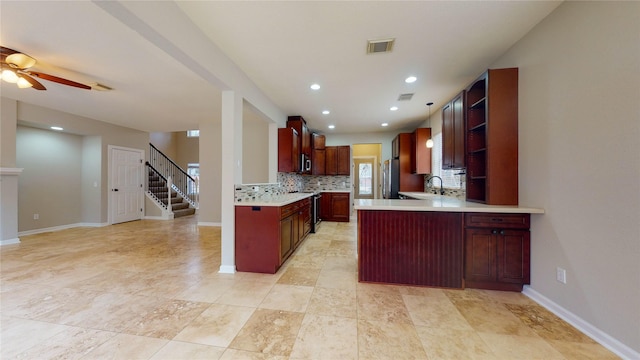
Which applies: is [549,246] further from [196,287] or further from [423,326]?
[196,287]

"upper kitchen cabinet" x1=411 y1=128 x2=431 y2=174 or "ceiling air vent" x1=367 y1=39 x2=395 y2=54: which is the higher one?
"ceiling air vent" x1=367 y1=39 x2=395 y2=54

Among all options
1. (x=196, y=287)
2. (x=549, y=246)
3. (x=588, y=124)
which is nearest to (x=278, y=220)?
(x=196, y=287)

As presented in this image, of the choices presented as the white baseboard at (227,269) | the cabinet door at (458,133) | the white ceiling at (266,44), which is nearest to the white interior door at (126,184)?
the white ceiling at (266,44)

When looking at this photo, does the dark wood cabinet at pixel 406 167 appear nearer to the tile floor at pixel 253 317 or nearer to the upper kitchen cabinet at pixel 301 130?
the upper kitchen cabinet at pixel 301 130

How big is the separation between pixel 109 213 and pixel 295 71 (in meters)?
6.62

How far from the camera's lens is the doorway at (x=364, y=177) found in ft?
33.1

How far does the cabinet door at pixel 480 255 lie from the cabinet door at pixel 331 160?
4399 millimetres

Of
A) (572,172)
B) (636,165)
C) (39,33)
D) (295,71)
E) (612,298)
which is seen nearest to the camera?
(636,165)

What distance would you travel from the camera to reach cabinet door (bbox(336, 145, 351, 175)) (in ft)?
21.6

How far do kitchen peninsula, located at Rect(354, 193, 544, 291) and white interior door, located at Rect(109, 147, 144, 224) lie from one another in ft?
23.4

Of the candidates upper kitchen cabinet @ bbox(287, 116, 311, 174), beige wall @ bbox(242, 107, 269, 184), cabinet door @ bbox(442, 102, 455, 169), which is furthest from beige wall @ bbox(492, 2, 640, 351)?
beige wall @ bbox(242, 107, 269, 184)

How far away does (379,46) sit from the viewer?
8.37ft

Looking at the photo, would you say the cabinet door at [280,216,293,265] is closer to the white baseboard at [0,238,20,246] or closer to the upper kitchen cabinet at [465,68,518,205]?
the upper kitchen cabinet at [465,68,518,205]

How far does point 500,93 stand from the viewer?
2.52m
